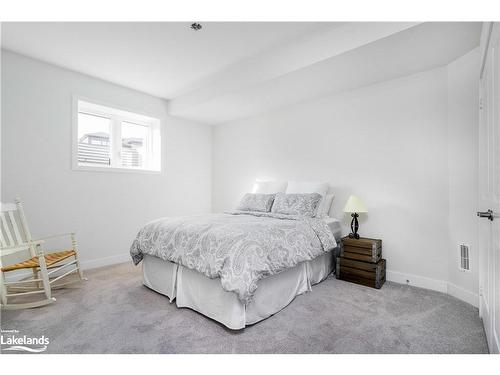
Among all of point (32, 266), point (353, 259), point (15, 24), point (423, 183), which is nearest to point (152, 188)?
point (32, 266)

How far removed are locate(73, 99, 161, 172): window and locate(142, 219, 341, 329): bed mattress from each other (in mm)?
1830

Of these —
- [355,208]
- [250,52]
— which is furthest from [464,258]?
[250,52]

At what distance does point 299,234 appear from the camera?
8.04 feet

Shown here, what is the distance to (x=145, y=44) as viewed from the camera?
2637mm

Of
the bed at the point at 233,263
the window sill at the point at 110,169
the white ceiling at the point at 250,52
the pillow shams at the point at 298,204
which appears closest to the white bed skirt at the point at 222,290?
the bed at the point at 233,263

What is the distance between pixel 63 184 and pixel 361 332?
3.61m

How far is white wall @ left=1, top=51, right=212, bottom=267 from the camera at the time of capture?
112 inches

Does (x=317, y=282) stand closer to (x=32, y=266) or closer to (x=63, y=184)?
(x=32, y=266)

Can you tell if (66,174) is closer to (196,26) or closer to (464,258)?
(196,26)

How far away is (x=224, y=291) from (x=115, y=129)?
10.5 ft

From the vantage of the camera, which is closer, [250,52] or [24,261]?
[24,261]

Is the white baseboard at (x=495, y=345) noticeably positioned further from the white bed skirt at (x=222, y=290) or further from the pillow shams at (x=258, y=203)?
the pillow shams at (x=258, y=203)

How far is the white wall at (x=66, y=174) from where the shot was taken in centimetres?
284

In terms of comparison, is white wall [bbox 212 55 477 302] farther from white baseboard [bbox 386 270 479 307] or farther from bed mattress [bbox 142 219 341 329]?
bed mattress [bbox 142 219 341 329]
